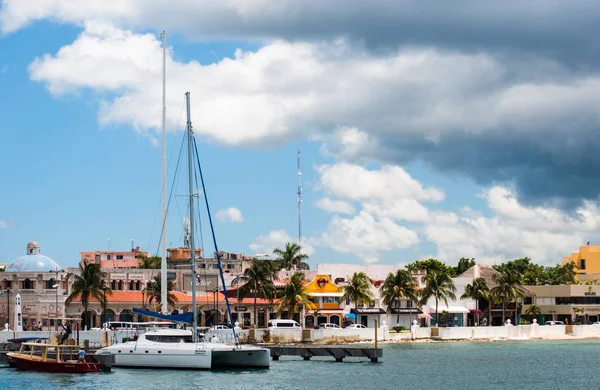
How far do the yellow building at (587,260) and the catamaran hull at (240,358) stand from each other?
128647 millimetres

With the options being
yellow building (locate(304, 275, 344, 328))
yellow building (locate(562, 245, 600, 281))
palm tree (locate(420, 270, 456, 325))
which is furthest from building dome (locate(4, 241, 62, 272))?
yellow building (locate(562, 245, 600, 281))

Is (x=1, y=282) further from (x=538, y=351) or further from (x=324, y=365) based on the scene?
(x=538, y=351)

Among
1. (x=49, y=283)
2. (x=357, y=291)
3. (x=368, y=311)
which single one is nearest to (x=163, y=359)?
(x=49, y=283)

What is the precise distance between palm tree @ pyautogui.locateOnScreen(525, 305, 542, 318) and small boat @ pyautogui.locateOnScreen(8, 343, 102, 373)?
91.2 metres

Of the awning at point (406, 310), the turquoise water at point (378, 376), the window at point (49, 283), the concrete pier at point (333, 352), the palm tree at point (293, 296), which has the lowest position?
the turquoise water at point (378, 376)

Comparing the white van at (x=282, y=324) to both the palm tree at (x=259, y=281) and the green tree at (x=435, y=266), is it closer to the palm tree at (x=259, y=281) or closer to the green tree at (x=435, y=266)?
the palm tree at (x=259, y=281)

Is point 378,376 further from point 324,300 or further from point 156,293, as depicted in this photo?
point 324,300


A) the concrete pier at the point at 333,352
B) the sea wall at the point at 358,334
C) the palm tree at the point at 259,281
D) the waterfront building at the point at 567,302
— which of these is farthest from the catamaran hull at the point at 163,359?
the waterfront building at the point at 567,302

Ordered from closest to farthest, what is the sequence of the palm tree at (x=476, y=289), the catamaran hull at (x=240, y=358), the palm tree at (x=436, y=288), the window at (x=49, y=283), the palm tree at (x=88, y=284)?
the catamaran hull at (x=240, y=358) → the palm tree at (x=88, y=284) → the window at (x=49, y=283) → the palm tree at (x=436, y=288) → the palm tree at (x=476, y=289)

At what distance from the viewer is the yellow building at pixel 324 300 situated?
130m

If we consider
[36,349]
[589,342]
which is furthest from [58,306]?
[589,342]

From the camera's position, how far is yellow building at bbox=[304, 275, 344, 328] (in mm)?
130250

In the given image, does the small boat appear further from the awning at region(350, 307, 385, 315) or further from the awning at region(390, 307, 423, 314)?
the awning at region(390, 307, 423, 314)

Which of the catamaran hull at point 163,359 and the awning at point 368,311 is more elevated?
the awning at point 368,311
